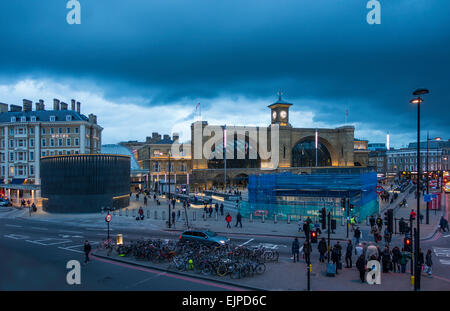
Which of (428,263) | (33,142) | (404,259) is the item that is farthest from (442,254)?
(33,142)

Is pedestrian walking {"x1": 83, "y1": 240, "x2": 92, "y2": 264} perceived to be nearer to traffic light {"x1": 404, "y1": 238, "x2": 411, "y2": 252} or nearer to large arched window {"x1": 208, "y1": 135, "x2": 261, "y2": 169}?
traffic light {"x1": 404, "y1": 238, "x2": 411, "y2": 252}

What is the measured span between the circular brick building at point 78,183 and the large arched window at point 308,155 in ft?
242

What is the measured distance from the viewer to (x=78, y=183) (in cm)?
4509

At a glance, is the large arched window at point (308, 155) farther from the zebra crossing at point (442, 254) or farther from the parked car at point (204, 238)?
the parked car at point (204, 238)

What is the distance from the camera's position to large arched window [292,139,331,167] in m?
109

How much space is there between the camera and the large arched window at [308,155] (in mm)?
109062

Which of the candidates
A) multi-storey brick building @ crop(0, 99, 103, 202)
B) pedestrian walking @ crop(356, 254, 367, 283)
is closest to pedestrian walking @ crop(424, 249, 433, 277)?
pedestrian walking @ crop(356, 254, 367, 283)

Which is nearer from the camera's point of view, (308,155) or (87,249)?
(87,249)

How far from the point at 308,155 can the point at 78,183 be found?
8225 cm

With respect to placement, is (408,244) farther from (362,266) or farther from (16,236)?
(16,236)

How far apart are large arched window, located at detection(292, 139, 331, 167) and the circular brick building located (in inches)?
2910

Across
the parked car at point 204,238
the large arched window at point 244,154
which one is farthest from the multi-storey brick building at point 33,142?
the parked car at point 204,238

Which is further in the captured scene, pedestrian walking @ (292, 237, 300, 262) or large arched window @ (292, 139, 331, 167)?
large arched window @ (292, 139, 331, 167)
